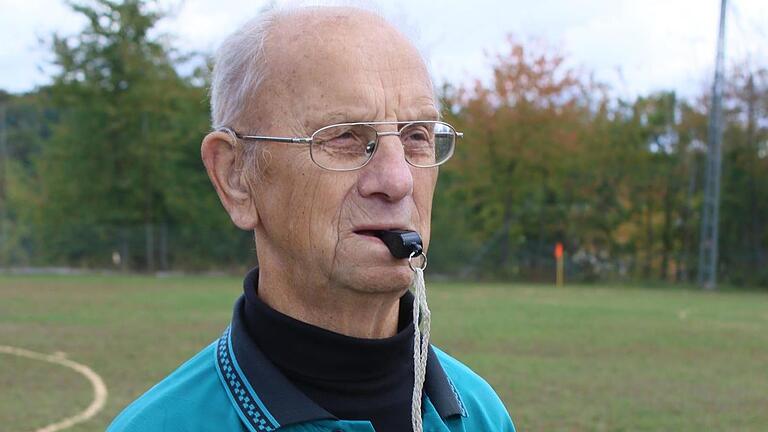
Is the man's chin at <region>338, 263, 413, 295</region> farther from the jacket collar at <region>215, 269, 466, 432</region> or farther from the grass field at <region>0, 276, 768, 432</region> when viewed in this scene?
the grass field at <region>0, 276, 768, 432</region>

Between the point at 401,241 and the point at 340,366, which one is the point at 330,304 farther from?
the point at 401,241

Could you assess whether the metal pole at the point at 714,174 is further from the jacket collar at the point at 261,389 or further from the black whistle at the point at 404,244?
the black whistle at the point at 404,244

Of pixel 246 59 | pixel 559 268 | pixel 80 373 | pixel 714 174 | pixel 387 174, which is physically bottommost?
pixel 559 268

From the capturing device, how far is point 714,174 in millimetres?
36531

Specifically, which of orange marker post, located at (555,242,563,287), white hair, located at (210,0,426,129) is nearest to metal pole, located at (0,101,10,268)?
orange marker post, located at (555,242,563,287)

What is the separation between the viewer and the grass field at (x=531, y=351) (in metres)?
9.88

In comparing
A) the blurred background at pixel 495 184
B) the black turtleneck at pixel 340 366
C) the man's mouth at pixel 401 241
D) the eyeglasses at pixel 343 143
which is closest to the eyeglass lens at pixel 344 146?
the eyeglasses at pixel 343 143

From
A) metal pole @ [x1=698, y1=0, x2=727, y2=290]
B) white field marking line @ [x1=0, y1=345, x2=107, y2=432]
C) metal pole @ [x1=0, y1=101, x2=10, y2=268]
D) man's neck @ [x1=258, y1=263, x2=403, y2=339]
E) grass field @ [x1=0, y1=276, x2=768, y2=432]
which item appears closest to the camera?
man's neck @ [x1=258, y1=263, x2=403, y2=339]

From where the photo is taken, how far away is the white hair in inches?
68.5

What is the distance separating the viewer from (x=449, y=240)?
3975 cm

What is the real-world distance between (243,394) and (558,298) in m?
26.0

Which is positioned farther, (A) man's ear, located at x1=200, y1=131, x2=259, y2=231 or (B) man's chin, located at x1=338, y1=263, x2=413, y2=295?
(A) man's ear, located at x1=200, y1=131, x2=259, y2=231

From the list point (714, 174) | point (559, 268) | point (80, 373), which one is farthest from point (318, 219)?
point (559, 268)

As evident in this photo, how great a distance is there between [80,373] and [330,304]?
36.2ft
